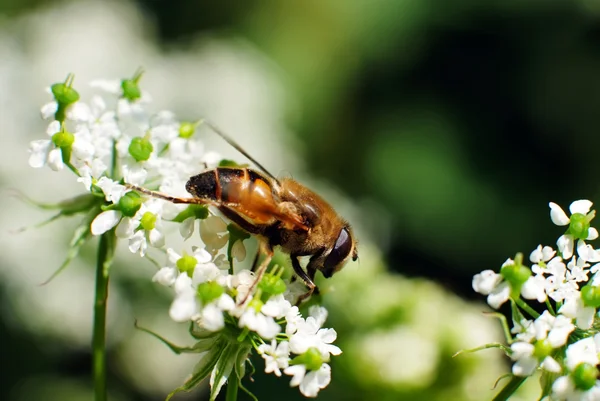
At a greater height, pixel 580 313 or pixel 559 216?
pixel 559 216

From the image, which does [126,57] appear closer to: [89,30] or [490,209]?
[89,30]

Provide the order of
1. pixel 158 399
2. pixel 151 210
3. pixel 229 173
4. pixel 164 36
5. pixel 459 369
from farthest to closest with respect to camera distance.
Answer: pixel 164 36
pixel 158 399
pixel 459 369
pixel 229 173
pixel 151 210

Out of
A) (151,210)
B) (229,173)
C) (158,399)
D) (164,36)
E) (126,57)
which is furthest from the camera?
(164,36)

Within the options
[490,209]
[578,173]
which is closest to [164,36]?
[490,209]

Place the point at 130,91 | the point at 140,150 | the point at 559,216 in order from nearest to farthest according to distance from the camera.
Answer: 1. the point at 559,216
2. the point at 140,150
3. the point at 130,91

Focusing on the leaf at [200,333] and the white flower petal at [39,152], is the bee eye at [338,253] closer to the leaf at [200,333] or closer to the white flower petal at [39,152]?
the leaf at [200,333]

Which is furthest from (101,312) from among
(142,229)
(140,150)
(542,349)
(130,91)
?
(542,349)

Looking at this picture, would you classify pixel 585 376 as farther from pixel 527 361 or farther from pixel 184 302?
pixel 184 302

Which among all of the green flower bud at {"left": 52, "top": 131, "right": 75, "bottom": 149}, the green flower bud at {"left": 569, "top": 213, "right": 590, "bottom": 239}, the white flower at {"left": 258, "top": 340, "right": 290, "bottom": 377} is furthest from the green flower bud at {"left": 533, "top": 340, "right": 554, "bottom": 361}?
the green flower bud at {"left": 52, "top": 131, "right": 75, "bottom": 149}
